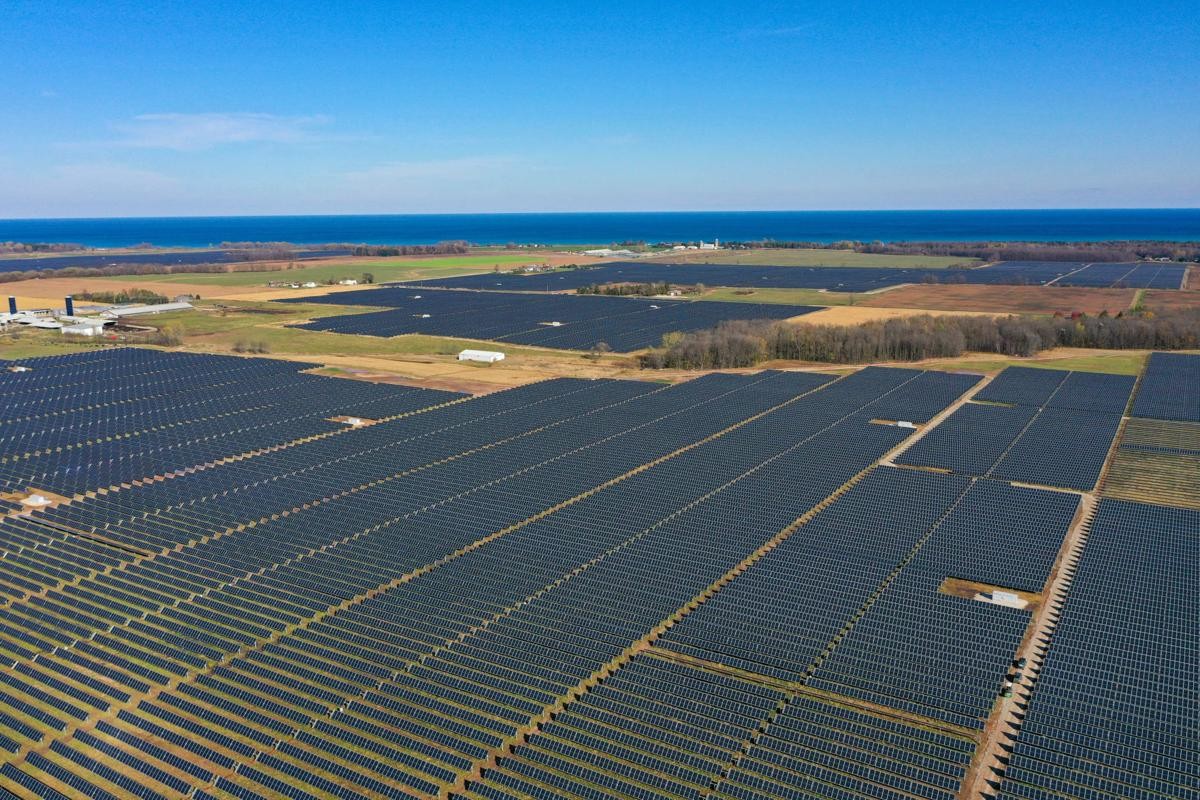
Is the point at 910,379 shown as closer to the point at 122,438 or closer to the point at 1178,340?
the point at 1178,340

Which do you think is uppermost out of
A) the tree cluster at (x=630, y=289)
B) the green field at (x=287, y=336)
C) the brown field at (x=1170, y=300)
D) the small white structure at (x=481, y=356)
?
the tree cluster at (x=630, y=289)

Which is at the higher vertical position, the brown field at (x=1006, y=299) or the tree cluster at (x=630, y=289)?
the tree cluster at (x=630, y=289)

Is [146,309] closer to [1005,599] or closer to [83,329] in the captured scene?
[83,329]

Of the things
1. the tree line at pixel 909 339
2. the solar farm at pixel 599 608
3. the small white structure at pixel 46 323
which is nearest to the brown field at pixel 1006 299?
the tree line at pixel 909 339

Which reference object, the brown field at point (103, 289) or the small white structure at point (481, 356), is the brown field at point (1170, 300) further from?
the brown field at point (103, 289)

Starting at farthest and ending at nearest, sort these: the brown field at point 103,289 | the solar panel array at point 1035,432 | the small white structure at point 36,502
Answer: the brown field at point 103,289
the solar panel array at point 1035,432
the small white structure at point 36,502

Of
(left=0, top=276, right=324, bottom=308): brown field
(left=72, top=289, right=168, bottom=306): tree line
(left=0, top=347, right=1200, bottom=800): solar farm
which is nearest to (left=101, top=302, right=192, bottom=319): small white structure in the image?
(left=72, top=289, right=168, bottom=306): tree line
